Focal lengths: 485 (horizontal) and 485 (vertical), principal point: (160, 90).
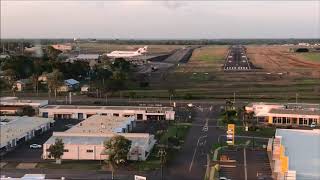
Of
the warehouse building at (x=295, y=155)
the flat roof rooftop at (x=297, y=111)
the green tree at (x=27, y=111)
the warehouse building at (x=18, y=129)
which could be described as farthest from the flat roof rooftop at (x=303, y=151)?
the green tree at (x=27, y=111)

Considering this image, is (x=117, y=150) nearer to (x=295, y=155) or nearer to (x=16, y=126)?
(x=295, y=155)

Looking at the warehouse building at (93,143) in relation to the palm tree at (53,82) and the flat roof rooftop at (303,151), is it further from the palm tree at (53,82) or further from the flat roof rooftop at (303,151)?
the palm tree at (53,82)

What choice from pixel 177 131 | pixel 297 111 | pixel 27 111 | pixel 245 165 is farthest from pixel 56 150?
pixel 297 111

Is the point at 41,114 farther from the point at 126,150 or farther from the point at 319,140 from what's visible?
the point at 319,140

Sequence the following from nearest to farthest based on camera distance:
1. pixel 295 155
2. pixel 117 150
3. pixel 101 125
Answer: pixel 295 155
pixel 117 150
pixel 101 125

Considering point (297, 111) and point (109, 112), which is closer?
point (297, 111)

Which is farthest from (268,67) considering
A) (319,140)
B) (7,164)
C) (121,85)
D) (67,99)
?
(7,164)
